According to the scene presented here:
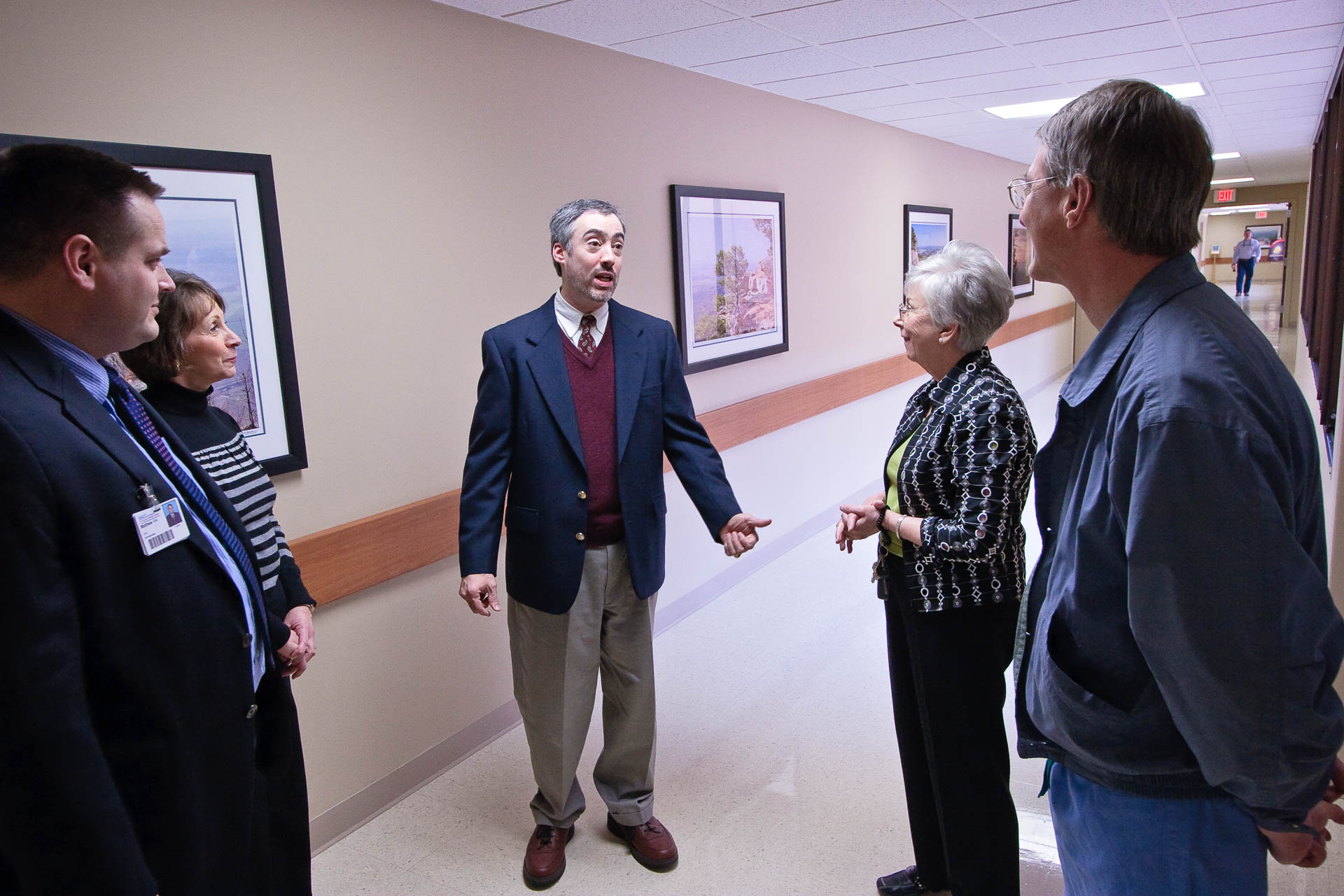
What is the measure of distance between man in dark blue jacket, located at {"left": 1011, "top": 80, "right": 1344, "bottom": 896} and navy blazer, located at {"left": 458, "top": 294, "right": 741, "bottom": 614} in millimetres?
1329

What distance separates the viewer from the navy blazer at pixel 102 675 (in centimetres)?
111

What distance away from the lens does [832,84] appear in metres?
4.61

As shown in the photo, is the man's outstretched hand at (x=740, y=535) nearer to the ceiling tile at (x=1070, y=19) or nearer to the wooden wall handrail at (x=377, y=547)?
the wooden wall handrail at (x=377, y=547)

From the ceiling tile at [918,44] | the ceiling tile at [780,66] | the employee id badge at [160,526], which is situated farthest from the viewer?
the ceiling tile at [780,66]

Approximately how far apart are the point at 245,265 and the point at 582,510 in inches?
44.6

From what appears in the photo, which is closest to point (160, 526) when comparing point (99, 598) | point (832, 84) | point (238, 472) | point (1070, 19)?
point (99, 598)

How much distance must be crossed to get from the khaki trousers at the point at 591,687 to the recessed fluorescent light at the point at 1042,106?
4319mm

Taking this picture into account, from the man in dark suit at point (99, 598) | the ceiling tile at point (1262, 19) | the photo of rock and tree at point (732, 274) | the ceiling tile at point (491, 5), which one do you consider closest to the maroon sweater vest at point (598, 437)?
the man in dark suit at point (99, 598)

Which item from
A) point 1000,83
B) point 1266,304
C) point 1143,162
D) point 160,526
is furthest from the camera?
point 1266,304

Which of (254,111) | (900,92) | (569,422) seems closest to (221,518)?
(569,422)

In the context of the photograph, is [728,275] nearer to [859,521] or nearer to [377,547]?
[377,547]

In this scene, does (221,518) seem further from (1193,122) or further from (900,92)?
(900,92)

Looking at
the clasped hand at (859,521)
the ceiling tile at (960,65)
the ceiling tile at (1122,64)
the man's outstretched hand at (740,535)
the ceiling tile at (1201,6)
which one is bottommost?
the man's outstretched hand at (740,535)

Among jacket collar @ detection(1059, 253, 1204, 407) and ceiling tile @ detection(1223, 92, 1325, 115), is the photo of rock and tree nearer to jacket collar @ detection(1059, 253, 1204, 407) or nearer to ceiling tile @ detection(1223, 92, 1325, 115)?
jacket collar @ detection(1059, 253, 1204, 407)
